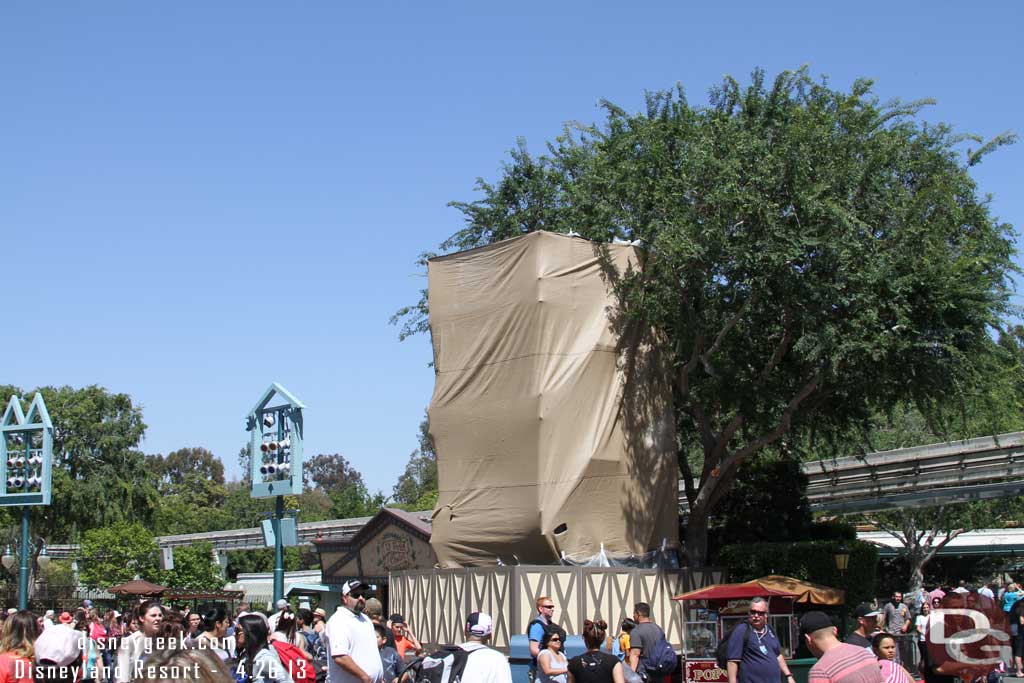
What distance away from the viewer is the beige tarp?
2569 cm

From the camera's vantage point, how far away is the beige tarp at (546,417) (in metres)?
25.7

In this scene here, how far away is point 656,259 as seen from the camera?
85.9ft

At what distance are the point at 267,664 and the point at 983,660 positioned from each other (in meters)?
10.4

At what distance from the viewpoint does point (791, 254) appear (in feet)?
78.3

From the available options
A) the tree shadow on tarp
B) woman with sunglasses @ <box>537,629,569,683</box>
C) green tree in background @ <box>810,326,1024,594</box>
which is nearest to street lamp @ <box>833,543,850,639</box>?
green tree in background @ <box>810,326,1024,594</box>

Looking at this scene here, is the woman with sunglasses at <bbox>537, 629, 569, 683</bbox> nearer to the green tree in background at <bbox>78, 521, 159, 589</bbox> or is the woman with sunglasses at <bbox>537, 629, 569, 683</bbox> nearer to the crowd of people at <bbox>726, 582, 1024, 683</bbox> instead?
the crowd of people at <bbox>726, 582, 1024, 683</bbox>

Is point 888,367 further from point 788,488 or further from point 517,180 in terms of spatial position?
point 517,180

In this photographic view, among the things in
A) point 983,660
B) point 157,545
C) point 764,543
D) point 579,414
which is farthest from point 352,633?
point 157,545

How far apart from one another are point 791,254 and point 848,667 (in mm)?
17178

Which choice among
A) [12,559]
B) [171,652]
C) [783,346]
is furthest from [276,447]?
[12,559]

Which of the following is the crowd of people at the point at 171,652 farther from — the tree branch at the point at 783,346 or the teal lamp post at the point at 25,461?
the teal lamp post at the point at 25,461

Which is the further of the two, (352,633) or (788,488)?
(788,488)

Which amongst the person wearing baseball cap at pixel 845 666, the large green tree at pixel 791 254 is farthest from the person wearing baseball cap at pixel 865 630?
the large green tree at pixel 791 254

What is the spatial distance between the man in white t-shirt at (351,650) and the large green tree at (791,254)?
1620cm
